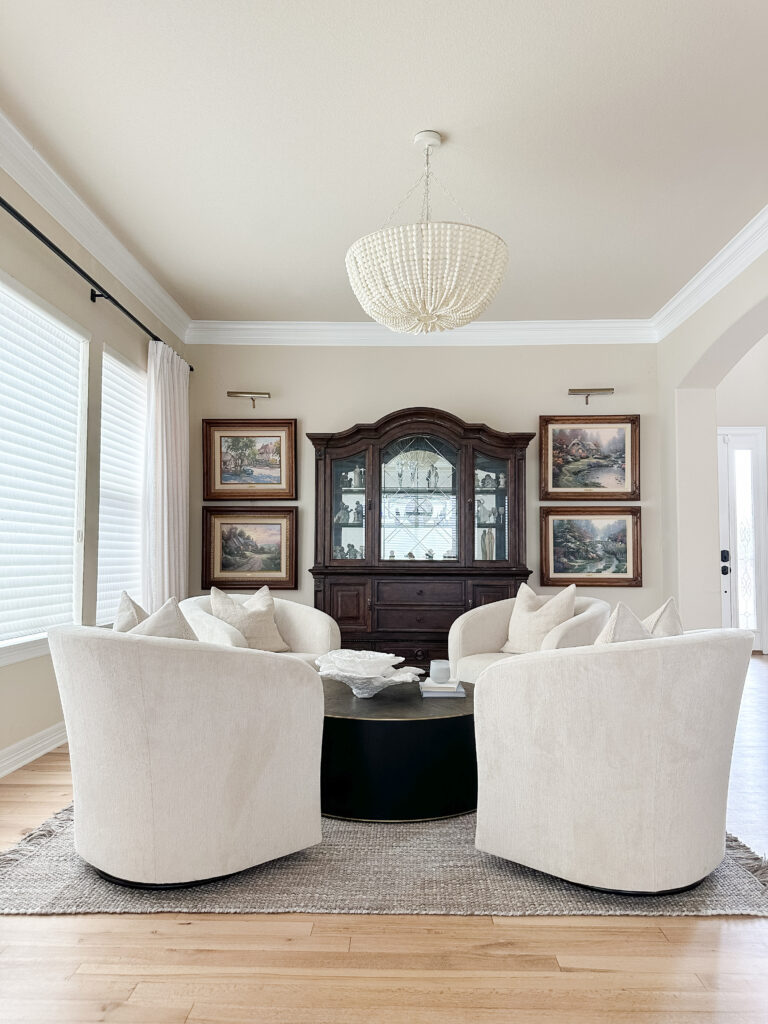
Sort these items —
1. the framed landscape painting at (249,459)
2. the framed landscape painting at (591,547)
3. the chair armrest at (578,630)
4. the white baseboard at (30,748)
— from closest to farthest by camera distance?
the white baseboard at (30,748) < the chair armrest at (578,630) < the framed landscape painting at (591,547) < the framed landscape painting at (249,459)

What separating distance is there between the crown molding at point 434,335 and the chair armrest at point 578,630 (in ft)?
8.27

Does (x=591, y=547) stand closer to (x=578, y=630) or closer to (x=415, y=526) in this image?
(x=415, y=526)

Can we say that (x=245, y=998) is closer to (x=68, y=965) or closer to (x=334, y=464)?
(x=68, y=965)

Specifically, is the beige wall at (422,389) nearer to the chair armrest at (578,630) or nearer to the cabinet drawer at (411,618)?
the cabinet drawer at (411,618)

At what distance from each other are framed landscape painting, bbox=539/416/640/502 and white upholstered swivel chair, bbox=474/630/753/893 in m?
3.77

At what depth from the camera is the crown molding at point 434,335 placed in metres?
6.09

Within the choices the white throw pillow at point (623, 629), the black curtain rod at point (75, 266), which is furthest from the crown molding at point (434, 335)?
the white throw pillow at point (623, 629)

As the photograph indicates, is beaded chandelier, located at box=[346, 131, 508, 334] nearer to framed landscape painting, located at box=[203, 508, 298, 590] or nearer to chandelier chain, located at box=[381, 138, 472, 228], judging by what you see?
chandelier chain, located at box=[381, 138, 472, 228]

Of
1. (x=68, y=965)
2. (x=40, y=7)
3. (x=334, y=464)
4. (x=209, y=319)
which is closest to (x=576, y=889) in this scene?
(x=68, y=965)

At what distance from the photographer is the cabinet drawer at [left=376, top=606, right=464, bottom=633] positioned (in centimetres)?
559

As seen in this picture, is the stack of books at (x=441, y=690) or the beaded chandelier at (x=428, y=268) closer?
the beaded chandelier at (x=428, y=268)

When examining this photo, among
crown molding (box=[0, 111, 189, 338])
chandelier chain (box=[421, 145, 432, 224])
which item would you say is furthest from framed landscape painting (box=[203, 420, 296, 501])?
chandelier chain (box=[421, 145, 432, 224])

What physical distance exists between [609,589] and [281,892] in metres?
4.29

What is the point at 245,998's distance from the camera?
5.81 ft
